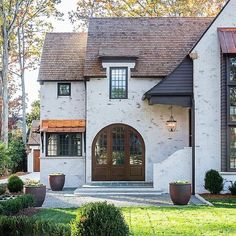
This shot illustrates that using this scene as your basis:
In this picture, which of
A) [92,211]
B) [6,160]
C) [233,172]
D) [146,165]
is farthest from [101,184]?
[92,211]

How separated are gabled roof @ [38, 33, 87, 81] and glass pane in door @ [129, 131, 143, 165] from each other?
3936 mm

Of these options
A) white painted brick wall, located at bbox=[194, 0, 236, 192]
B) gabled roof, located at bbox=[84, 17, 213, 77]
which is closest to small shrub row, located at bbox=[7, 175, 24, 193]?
gabled roof, located at bbox=[84, 17, 213, 77]

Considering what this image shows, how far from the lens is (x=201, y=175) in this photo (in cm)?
2208

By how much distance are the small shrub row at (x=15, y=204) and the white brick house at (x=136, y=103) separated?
295 inches

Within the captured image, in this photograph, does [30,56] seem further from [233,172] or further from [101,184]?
[233,172]

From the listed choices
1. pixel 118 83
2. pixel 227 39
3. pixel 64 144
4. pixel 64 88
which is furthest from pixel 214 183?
pixel 64 88

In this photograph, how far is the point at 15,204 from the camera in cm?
1516

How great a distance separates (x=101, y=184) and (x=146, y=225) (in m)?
10.6

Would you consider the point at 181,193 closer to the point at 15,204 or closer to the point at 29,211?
the point at 29,211

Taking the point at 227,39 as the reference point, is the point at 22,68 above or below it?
above

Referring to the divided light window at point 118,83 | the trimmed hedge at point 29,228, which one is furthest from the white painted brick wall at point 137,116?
the trimmed hedge at point 29,228

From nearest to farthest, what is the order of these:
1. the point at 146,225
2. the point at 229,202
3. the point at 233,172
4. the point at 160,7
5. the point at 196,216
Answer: the point at 146,225, the point at 196,216, the point at 229,202, the point at 233,172, the point at 160,7

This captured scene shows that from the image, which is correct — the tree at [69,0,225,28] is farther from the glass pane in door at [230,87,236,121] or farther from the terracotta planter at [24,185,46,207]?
the terracotta planter at [24,185,46,207]

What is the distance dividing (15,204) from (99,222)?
6.80 metres
